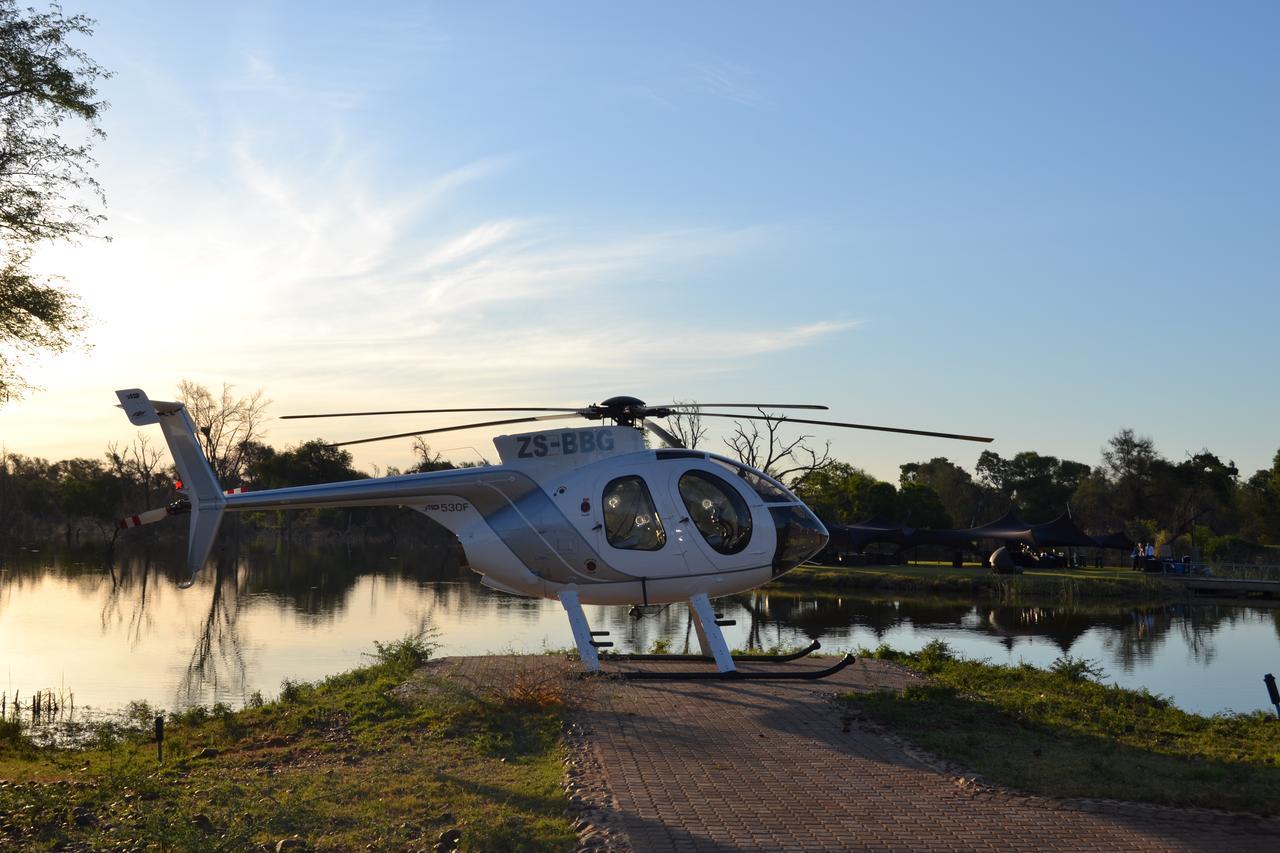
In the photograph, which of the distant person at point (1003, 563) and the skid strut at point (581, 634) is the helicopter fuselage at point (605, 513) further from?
the distant person at point (1003, 563)

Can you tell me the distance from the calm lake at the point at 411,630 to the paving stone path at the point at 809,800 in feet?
32.5

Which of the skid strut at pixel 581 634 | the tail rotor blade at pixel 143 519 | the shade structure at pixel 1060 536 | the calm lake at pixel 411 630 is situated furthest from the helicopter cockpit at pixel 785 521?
the shade structure at pixel 1060 536

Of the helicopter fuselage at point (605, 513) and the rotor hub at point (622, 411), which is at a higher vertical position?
the rotor hub at point (622, 411)

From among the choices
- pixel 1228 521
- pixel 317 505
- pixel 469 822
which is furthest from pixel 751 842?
pixel 1228 521

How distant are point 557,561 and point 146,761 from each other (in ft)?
17.7

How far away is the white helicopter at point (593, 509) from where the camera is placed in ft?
44.6

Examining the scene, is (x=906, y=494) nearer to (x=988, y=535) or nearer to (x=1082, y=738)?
(x=988, y=535)

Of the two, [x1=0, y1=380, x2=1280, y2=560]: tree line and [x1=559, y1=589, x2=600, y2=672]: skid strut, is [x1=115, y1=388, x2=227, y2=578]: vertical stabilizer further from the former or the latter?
[x1=0, y1=380, x2=1280, y2=560]: tree line

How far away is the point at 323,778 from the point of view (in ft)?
30.1

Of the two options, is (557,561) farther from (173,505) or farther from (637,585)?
(173,505)

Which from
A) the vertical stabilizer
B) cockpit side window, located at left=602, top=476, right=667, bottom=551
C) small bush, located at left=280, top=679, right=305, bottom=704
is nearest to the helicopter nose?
cockpit side window, located at left=602, top=476, right=667, bottom=551

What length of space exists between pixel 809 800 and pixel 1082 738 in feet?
13.4

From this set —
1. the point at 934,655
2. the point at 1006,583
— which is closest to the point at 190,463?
the point at 934,655

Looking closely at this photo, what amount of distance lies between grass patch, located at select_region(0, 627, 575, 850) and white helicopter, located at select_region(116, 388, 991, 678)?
1.80 metres
